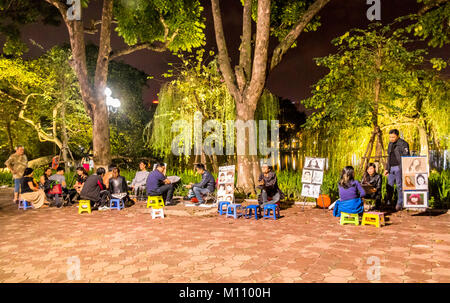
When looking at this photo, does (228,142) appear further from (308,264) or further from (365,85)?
(308,264)

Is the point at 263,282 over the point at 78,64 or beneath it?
beneath

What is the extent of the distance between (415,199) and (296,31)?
6.31 metres

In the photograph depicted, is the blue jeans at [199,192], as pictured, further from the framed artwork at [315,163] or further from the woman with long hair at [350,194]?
the woman with long hair at [350,194]

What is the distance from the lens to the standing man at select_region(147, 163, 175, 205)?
418 inches

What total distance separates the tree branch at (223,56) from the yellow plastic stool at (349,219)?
5.54 metres

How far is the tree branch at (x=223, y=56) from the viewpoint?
38.0 ft

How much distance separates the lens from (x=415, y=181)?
837cm

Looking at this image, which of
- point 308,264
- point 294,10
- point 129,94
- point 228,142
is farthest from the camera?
point 129,94

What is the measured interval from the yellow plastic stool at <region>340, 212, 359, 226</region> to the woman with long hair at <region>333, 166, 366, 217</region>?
0.30 ft

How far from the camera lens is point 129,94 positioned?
2614 centimetres

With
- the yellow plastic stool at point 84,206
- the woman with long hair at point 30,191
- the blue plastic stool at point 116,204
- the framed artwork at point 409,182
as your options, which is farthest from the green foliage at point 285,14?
the woman with long hair at point 30,191

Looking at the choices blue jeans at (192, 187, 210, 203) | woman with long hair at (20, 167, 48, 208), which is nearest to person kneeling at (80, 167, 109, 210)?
woman with long hair at (20, 167, 48, 208)

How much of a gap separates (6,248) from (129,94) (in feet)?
69.9
